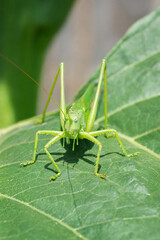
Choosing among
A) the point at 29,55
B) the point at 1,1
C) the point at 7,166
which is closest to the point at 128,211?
the point at 7,166

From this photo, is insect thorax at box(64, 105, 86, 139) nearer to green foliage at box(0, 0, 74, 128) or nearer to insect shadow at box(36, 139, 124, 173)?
insect shadow at box(36, 139, 124, 173)

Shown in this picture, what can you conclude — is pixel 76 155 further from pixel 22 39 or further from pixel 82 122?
pixel 22 39

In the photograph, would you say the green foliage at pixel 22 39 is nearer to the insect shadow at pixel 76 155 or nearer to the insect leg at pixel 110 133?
the insect shadow at pixel 76 155

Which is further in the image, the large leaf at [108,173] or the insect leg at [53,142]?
the insect leg at [53,142]

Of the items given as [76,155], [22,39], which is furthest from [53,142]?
[22,39]

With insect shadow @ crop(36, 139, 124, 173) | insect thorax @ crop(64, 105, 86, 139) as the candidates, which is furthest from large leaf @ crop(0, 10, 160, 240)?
insect thorax @ crop(64, 105, 86, 139)

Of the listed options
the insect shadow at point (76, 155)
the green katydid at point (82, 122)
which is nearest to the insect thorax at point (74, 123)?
the green katydid at point (82, 122)

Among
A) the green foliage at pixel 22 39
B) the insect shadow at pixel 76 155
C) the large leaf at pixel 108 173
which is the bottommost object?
the insect shadow at pixel 76 155
